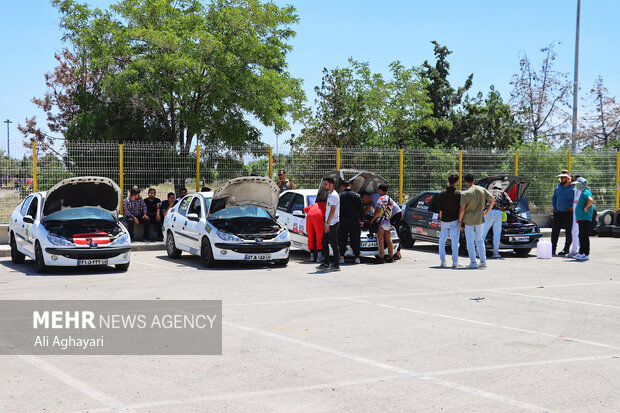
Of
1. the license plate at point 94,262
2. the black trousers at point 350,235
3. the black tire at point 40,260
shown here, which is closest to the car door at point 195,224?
the license plate at point 94,262

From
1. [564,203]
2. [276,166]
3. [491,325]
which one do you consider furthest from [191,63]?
[491,325]

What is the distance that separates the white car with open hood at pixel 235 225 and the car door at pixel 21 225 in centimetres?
313

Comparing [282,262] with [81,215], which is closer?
[81,215]

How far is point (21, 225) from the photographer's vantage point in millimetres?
14852

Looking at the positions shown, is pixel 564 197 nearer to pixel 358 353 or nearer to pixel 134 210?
pixel 134 210

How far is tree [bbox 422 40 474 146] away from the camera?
4581cm

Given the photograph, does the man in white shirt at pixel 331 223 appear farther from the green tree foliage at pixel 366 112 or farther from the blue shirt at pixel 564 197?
the green tree foliage at pixel 366 112

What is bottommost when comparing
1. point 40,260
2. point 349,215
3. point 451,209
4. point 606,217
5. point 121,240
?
point 40,260

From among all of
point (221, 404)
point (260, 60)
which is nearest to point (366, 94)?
point (260, 60)

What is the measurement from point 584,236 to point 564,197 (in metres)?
1.07

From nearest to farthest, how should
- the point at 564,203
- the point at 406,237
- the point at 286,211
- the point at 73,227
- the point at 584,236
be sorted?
the point at 73,227 < the point at 584,236 < the point at 564,203 < the point at 286,211 < the point at 406,237

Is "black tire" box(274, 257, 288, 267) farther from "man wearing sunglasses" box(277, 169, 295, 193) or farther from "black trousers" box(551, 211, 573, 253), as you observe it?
"black trousers" box(551, 211, 573, 253)

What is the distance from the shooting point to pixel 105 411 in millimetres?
5082

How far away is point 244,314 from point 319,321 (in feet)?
3.35
